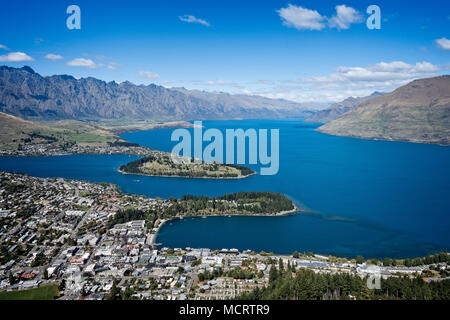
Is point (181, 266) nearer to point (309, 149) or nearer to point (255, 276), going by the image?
point (255, 276)

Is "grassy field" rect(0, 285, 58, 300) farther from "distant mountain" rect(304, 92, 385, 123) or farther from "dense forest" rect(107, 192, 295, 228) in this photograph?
"distant mountain" rect(304, 92, 385, 123)

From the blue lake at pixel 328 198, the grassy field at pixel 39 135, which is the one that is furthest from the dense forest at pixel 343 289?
the grassy field at pixel 39 135

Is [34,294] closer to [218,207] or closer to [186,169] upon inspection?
[218,207]

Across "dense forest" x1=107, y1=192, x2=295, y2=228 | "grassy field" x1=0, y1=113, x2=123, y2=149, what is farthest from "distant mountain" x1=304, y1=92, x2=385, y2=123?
"dense forest" x1=107, y1=192, x2=295, y2=228

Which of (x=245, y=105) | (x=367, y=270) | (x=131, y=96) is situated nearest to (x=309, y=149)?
(x=367, y=270)

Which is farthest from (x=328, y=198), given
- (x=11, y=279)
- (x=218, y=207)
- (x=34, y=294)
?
(x=11, y=279)

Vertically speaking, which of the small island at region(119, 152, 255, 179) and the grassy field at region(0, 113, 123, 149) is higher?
the grassy field at region(0, 113, 123, 149)
